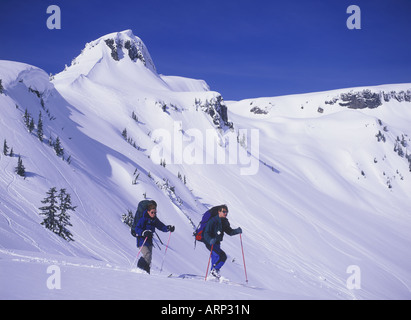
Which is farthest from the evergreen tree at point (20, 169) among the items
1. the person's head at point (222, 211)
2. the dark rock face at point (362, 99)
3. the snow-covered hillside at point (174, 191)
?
the dark rock face at point (362, 99)

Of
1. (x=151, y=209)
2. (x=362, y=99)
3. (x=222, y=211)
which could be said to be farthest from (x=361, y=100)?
(x=151, y=209)

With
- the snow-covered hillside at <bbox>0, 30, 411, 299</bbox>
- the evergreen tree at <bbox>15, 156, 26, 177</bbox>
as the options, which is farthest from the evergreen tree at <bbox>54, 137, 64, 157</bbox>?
the evergreen tree at <bbox>15, 156, 26, 177</bbox>

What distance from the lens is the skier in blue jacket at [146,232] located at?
6.63m

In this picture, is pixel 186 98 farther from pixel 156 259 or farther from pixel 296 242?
pixel 156 259

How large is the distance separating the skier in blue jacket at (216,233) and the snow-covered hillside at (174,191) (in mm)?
620

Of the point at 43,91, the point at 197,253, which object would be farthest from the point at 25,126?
the point at 197,253

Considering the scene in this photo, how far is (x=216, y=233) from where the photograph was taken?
678 cm

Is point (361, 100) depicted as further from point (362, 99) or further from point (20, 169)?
point (20, 169)

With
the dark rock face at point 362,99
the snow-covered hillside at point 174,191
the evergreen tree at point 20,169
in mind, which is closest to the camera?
the snow-covered hillside at point 174,191

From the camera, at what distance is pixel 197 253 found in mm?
16562

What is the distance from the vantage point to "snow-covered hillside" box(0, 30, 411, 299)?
6.81 metres

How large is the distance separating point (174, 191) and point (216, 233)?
18494mm

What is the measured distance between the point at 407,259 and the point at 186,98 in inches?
1379

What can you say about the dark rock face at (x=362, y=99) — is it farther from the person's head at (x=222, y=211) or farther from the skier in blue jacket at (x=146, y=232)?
the skier in blue jacket at (x=146, y=232)
